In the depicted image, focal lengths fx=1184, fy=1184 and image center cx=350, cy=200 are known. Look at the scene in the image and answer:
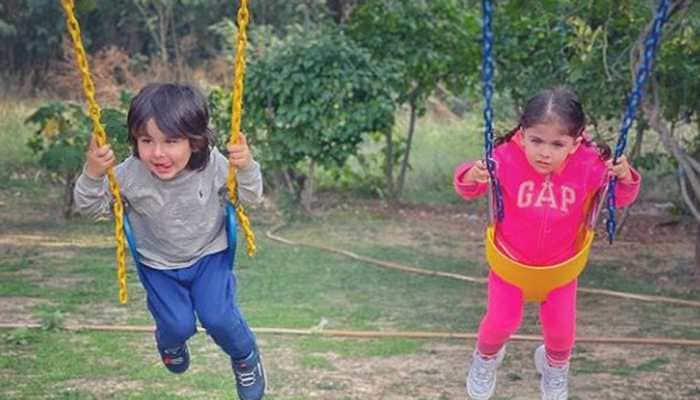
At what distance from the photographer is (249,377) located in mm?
4219

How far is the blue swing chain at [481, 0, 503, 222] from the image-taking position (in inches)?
145

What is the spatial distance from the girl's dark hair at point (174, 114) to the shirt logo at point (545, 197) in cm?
107

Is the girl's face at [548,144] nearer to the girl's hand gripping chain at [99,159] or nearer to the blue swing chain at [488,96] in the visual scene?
the blue swing chain at [488,96]

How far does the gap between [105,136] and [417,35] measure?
7601mm

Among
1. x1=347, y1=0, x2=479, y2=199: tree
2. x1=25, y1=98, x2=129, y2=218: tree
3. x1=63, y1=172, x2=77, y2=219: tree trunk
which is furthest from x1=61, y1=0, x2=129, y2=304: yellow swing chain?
x1=347, y1=0, x2=479, y2=199: tree

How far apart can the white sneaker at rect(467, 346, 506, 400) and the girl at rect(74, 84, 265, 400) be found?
2.96 ft

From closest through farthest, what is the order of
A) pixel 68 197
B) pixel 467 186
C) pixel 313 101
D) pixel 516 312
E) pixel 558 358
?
pixel 467 186 → pixel 516 312 → pixel 558 358 → pixel 313 101 → pixel 68 197

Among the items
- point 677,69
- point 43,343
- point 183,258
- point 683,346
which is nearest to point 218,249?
point 183,258

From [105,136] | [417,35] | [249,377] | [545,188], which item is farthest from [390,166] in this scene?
[105,136]

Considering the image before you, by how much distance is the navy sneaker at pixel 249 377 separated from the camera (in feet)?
13.8

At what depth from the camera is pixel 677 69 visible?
355 inches

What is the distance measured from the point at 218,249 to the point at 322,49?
6.79m

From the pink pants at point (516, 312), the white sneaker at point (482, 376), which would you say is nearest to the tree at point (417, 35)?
the white sneaker at point (482, 376)

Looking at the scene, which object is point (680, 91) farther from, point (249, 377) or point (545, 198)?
point (249, 377)
